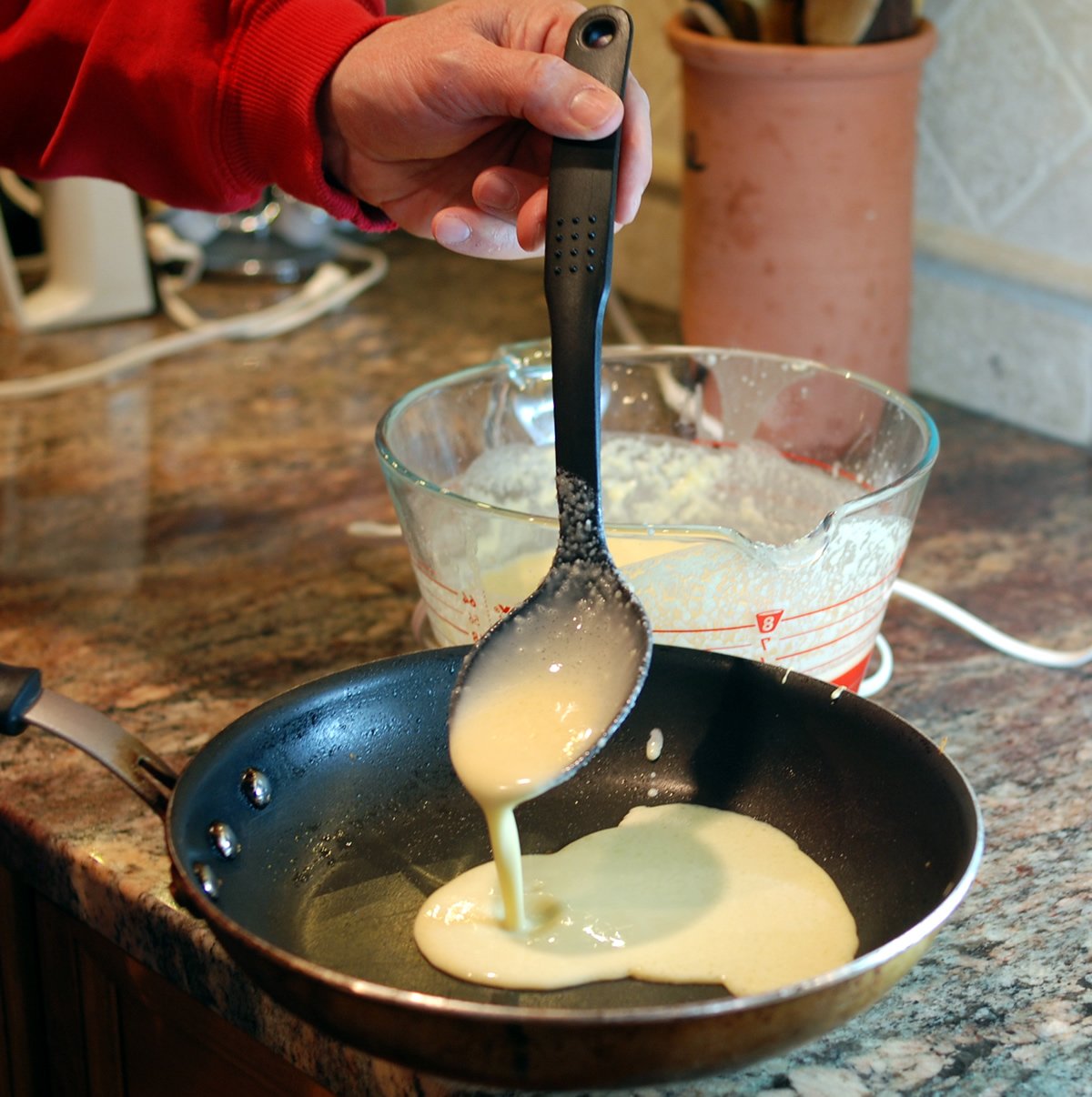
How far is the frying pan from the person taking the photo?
35 cm

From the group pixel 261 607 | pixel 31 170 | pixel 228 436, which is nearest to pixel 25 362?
pixel 228 436

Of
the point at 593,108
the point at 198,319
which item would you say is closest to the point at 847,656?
the point at 593,108

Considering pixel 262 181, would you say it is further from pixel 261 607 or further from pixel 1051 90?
pixel 1051 90

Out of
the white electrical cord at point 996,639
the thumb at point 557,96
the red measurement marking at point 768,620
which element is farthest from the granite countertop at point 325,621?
the thumb at point 557,96

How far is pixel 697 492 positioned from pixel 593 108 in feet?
0.77

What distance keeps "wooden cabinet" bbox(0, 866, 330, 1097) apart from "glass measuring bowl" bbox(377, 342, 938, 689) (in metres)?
0.19

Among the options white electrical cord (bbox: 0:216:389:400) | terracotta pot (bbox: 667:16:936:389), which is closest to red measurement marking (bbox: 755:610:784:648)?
terracotta pot (bbox: 667:16:936:389)

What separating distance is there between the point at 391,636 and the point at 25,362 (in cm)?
56

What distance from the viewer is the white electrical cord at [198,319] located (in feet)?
3.49

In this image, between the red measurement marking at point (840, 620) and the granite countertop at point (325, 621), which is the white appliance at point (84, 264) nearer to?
the granite countertop at point (325, 621)

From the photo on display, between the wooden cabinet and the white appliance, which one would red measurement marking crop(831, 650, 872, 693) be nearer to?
the wooden cabinet

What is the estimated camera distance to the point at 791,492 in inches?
25.7

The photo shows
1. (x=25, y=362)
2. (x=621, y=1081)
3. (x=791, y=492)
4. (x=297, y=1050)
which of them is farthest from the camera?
(x=25, y=362)

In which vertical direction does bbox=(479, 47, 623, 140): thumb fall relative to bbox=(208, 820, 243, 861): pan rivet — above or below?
above
